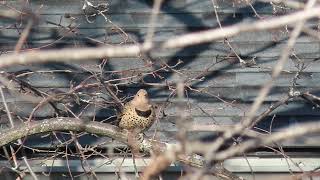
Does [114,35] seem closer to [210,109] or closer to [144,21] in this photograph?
[144,21]

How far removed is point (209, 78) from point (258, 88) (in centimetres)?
36

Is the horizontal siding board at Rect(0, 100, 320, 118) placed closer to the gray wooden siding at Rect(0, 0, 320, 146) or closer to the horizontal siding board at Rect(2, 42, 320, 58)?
the gray wooden siding at Rect(0, 0, 320, 146)

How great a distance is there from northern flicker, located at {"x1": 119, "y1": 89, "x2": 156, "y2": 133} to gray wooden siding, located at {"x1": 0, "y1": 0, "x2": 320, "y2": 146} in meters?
0.19

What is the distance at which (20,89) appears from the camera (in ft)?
16.5

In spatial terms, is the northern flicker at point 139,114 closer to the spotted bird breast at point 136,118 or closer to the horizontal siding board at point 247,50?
the spotted bird breast at point 136,118

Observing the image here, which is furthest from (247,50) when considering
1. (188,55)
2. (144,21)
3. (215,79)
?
(144,21)

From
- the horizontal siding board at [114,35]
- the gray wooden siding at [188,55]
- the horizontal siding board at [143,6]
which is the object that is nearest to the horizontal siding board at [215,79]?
the gray wooden siding at [188,55]

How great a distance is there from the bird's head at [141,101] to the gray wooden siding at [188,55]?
19 cm

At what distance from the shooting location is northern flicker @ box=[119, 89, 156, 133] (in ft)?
17.1

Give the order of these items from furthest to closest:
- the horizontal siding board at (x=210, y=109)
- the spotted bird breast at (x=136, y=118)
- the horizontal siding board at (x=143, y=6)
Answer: the horizontal siding board at (x=210, y=109) < the horizontal siding board at (x=143, y=6) < the spotted bird breast at (x=136, y=118)

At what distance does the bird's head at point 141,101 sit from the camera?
522cm

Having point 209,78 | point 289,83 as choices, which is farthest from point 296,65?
point 209,78

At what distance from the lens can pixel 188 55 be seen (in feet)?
18.1

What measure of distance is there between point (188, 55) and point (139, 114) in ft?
1.98
